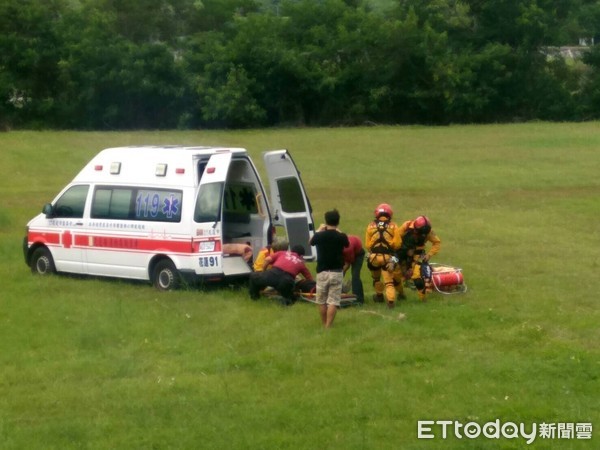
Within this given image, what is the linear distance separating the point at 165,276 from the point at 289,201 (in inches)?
89.5

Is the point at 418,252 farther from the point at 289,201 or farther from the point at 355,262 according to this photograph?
the point at 289,201

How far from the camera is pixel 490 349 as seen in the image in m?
12.9

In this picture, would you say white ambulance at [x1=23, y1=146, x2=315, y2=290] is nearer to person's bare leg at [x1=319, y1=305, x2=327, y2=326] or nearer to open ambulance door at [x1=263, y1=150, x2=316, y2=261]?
open ambulance door at [x1=263, y1=150, x2=316, y2=261]

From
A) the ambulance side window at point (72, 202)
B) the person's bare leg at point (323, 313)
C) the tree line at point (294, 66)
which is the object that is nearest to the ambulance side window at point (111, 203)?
the ambulance side window at point (72, 202)

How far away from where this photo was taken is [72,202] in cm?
1839

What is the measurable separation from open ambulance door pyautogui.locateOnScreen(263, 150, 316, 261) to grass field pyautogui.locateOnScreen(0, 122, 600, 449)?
146 cm

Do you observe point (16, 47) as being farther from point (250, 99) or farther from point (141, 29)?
point (250, 99)

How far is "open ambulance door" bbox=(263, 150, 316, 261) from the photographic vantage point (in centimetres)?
1772

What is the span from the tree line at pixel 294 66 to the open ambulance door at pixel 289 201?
→ 40.0 metres

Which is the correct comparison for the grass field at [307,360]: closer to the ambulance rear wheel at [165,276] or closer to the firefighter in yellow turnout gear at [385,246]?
the ambulance rear wheel at [165,276]

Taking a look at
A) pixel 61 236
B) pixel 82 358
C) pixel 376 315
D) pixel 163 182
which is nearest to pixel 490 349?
pixel 376 315

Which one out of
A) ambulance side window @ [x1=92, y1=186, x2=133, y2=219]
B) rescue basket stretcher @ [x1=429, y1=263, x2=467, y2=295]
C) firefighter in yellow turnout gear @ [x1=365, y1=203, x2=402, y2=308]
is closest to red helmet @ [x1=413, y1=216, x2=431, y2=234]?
firefighter in yellow turnout gear @ [x1=365, y1=203, x2=402, y2=308]

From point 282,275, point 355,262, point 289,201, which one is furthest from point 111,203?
point 355,262

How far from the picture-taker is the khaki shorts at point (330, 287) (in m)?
13.8
